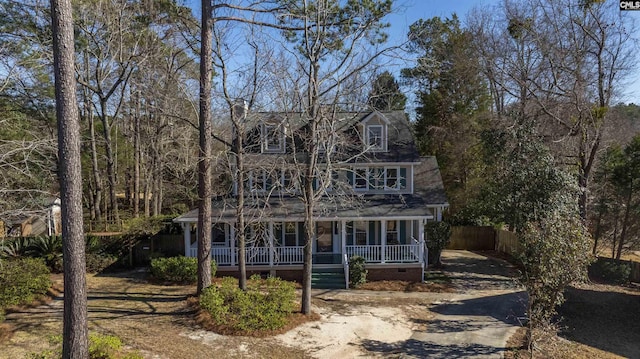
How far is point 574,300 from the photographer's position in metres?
14.9

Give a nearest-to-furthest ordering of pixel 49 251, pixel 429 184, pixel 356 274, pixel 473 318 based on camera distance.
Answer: pixel 473 318
pixel 356 274
pixel 49 251
pixel 429 184

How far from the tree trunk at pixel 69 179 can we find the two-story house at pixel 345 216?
8616 mm

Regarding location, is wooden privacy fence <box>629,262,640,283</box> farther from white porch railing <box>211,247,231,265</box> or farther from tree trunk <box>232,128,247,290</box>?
white porch railing <box>211,247,231,265</box>

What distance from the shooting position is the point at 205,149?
40.5 feet

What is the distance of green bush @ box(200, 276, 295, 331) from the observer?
1096cm

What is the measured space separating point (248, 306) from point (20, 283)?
746cm

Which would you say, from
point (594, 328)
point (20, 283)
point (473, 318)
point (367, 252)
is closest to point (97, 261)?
point (20, 283)

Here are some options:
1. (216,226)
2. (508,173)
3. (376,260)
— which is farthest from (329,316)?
(508,173)

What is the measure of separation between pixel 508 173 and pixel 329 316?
12045 mm

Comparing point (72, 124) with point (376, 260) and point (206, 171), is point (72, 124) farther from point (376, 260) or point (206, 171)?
point (376, 260)

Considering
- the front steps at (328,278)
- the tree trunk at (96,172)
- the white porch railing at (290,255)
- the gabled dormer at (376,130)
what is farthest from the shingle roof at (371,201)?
the tree trunk at (96,172)

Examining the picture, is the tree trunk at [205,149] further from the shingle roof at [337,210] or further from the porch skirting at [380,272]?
the porch skirting at [380,272]

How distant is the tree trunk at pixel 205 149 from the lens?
12.0 meters

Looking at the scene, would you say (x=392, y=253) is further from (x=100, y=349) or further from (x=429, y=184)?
(x=100, y=349)
